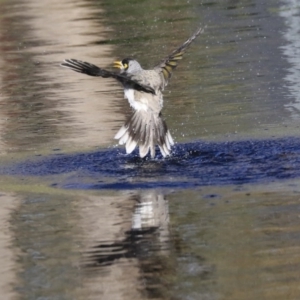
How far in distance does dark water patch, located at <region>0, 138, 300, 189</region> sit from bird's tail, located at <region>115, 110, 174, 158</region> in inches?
4.4

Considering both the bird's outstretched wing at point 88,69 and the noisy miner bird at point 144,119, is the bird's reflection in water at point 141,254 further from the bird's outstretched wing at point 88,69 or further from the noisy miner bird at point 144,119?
the noisy miner bird at point 144,119

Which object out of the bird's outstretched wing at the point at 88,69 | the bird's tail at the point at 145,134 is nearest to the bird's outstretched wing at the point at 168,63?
the bird's tail at the point at 145,134

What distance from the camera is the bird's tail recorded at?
33.3 feet

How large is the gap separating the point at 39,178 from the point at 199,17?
12721 millimetres

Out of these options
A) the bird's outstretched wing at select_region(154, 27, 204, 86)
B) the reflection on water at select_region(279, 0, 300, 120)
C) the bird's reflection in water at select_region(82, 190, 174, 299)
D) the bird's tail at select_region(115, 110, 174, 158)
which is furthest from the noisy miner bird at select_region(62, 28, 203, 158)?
the bird's reflection in water at select_region(82, 190, 174, 299)

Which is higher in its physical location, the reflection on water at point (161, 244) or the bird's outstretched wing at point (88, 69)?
the bird's outstretched wing at point (88, 69)

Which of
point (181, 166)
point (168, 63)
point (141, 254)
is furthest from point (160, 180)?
A: point (141, 254)

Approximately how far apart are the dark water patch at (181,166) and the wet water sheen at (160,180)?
0.06 ft

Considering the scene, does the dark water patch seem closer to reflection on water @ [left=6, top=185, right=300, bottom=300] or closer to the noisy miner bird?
the noisy miner bird

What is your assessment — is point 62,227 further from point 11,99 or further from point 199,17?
point 199,17

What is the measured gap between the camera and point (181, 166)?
9641 mm

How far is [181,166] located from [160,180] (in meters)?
0.60

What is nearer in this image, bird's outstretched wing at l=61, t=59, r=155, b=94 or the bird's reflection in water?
the bird's reflection in water

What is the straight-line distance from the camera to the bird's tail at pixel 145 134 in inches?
400
